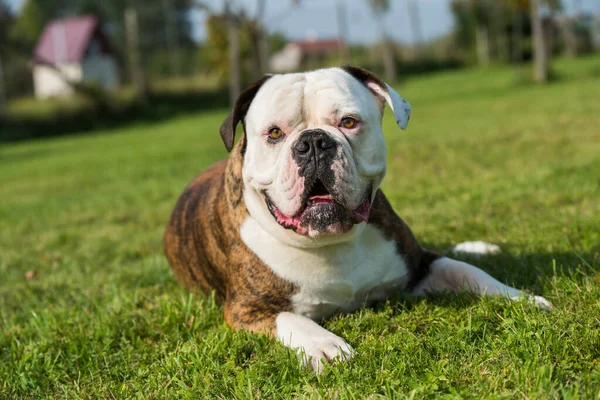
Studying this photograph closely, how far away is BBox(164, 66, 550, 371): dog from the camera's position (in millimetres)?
2902

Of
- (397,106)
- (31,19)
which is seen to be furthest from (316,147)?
(31,19)

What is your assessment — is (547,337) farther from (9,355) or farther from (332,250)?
(9,355)

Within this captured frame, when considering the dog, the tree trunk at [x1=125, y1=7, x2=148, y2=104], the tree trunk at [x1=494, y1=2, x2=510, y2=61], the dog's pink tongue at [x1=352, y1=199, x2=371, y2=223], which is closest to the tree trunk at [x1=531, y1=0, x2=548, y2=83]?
the tree trunk at [x1=125, y1=7, x2=148, y2=104]

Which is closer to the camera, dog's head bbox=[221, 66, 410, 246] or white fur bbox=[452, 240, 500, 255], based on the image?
dog's head bbox=[221, 66, 410, 246]

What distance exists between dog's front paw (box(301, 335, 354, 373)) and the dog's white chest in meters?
0.35

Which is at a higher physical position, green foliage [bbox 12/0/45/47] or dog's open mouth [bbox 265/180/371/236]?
green foliage [bbox 12/0/45/47]

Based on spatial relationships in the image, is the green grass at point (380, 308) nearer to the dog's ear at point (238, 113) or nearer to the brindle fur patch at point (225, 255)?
the brindle fur patch at point (225, 255)

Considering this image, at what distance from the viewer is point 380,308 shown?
329 centimetres

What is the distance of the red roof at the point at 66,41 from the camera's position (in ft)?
130

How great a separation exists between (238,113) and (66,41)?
4064 centimetres

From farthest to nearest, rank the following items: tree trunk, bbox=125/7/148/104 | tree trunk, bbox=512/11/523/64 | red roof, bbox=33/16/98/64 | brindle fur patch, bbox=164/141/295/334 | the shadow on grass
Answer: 1. red roof, bbox=33/16/98/64
2. tree trunk, bbox=512/11/523/64
3. tree trunk, bbox=125/7/148/104
4. the shadow on grass
5. brindle fur patch, bbox=164/141/295/334

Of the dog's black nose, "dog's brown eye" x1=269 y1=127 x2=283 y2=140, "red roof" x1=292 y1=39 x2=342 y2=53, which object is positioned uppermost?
"red roof" x1=292 y1=39 x2=342 y2=53

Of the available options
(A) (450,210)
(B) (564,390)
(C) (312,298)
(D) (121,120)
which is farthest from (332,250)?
(D) (121,120)

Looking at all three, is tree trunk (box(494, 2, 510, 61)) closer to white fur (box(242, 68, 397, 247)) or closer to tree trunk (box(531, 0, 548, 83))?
tree trunk (box(531, 0, 548, 83))
